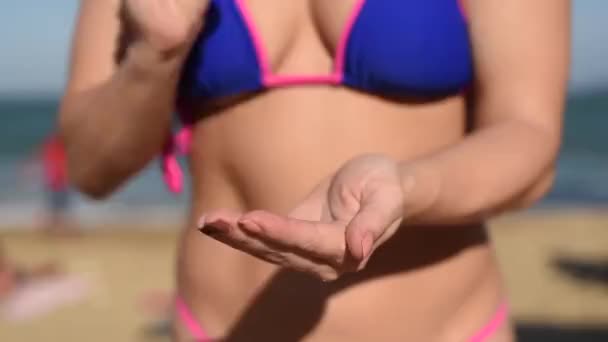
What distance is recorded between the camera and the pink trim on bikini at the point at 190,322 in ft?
4.47

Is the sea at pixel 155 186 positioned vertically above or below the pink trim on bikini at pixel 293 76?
below

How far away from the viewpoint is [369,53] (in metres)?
1.24

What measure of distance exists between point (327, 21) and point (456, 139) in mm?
218

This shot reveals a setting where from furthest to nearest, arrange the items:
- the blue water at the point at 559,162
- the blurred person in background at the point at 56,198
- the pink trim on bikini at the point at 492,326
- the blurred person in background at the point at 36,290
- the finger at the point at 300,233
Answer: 1. the blue water at the point at 559,162
2. the blurred person in background at the point at 56,198
3. the blurred person in background at the point at 36,290
4. the pink trim on bikini at the point at 492,326
5. the finger at the point at 300,233

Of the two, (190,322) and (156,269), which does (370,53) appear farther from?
(156,269)

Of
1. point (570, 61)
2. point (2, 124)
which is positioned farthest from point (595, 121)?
point (570, 61)

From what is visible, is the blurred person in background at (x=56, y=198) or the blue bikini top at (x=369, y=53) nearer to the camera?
the blue bikini top at (x=369, y=53)

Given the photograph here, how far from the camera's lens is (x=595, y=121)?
21094mm

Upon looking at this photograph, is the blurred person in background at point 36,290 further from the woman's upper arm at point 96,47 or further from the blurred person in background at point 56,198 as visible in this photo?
the woman's upper arm at point 96,47

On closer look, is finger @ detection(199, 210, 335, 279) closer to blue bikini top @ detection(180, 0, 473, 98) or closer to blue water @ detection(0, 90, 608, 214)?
blue bikini top @ detection(180, 0, 473, 98)

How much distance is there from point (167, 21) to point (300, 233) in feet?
1.17

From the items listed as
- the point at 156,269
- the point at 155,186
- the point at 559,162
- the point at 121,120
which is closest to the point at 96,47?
the point at 121,120

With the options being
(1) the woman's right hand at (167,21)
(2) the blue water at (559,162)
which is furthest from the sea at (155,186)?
(1) the woman's right hand at (167,21)

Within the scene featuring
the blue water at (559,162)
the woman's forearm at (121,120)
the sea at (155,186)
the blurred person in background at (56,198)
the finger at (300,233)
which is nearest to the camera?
the finger at (300,233)
